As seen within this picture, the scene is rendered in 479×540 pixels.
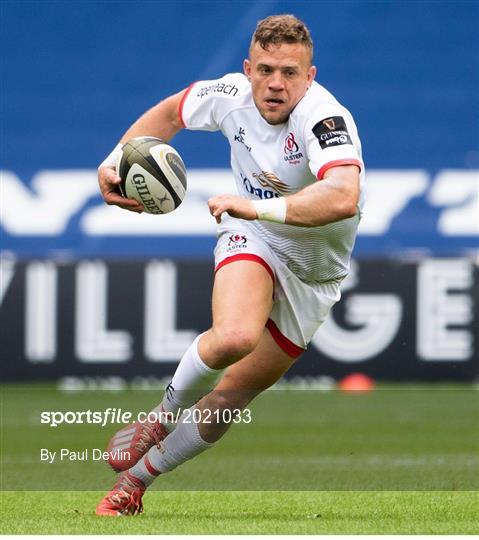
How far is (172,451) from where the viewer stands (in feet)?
19.2

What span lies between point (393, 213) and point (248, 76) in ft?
27.2

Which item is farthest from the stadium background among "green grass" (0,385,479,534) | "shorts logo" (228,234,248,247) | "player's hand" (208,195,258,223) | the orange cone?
"player's hand" (208,195,258,223)

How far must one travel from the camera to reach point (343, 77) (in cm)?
1467

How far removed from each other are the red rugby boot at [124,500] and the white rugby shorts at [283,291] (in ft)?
2.87

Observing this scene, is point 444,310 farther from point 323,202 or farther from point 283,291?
point 323,202

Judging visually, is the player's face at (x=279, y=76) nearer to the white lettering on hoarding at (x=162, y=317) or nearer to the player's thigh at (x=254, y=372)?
the player's thigh at (x=254, y=372)

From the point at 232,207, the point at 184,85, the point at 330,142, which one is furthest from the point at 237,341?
the point at 184,85

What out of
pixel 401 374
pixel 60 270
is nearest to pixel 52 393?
pixel 60 270

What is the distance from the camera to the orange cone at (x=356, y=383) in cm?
1128

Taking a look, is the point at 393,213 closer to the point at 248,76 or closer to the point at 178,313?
the point at 178,313

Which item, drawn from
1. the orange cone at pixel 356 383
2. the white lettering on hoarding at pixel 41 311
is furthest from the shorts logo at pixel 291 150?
the white lettering on hoarding at pixel 41 311

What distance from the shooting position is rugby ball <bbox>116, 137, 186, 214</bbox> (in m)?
5.98

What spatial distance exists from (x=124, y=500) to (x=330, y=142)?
1.70 metres

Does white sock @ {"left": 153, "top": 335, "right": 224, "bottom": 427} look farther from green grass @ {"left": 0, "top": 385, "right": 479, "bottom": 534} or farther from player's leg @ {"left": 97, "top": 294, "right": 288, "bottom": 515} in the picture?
green grass @ {"left": 0, "top": 385, "right": 479, "bottom": 534}
